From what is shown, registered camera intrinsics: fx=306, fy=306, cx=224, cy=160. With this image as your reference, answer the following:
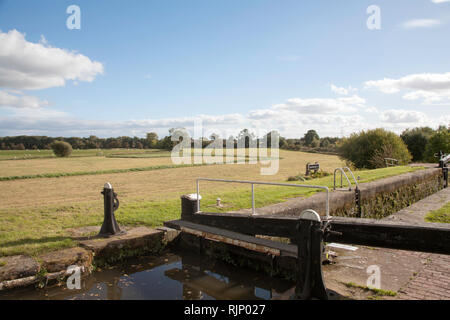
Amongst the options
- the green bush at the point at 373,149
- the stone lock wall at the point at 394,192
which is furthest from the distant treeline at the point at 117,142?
the stone lock wall at the point at 394,192

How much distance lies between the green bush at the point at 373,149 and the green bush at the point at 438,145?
3.83 meters

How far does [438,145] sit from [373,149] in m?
7.59

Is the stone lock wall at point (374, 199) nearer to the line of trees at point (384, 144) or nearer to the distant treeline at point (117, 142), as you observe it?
the line of trees at point (384, 144)

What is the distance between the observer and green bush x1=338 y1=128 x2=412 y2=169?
900 inches

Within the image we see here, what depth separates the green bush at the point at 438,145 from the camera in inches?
1006

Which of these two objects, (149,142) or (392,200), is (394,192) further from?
(149,142)

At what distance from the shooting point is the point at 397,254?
192 inches

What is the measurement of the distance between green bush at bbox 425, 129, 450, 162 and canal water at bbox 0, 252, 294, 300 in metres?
26.6

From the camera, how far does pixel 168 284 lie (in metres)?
4.77

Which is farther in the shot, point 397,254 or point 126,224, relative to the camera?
point 126,224

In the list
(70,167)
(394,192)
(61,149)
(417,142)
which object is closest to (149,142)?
(61,149)
